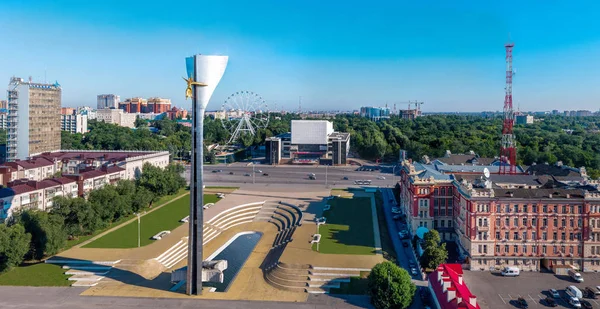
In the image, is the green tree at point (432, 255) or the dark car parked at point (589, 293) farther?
the green tree at point (432, 255)

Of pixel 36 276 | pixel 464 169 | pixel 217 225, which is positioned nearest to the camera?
pixel 36 276

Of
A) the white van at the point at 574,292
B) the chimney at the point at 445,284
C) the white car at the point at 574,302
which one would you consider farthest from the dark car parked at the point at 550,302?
the chimney at the point at 445,284

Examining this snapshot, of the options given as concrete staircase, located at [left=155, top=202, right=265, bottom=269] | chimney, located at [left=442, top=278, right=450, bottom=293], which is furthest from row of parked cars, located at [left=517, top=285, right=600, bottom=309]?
concrete staircase, located at [left=155, top=202, right=265, bottom=269]

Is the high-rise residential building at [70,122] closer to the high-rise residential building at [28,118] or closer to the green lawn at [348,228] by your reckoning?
the high-rise residential building at [28,118]

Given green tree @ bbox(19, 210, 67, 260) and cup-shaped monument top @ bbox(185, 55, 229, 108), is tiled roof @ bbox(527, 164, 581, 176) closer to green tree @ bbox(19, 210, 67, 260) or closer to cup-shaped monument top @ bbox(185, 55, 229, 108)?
cup-shaped monument top @ bbox(185, 55, 229, 108)

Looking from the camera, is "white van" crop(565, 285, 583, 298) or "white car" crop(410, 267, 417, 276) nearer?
"white van" crop(565, 285, 583, 298)

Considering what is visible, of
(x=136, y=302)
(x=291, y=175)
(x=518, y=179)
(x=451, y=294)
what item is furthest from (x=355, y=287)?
(x=291, y=175)

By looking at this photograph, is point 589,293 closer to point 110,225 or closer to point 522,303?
point 522,303
